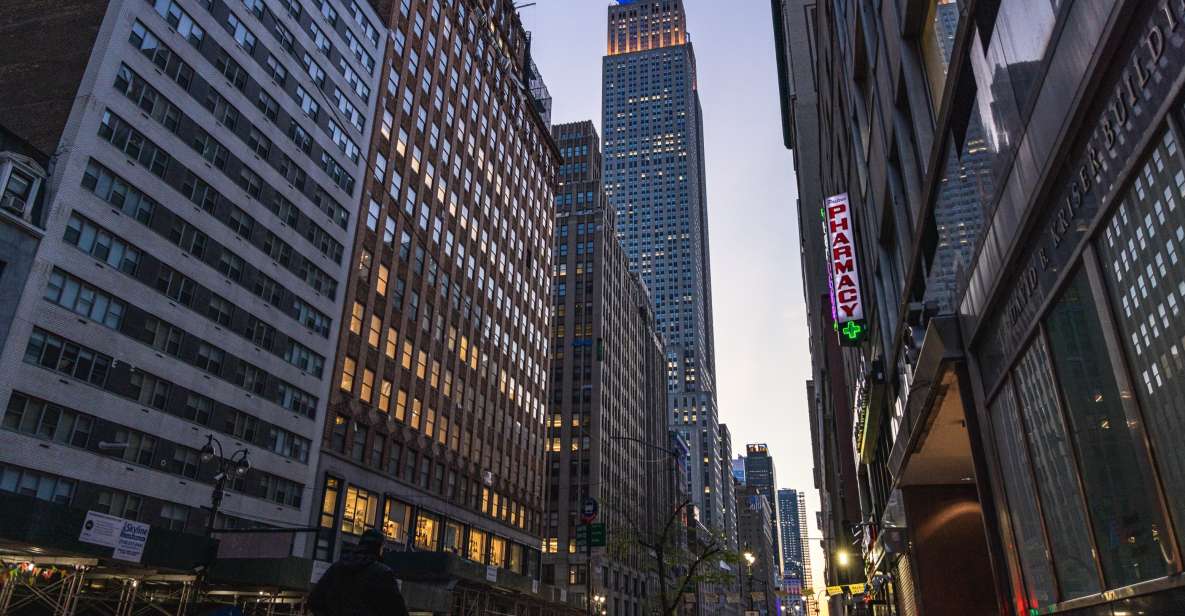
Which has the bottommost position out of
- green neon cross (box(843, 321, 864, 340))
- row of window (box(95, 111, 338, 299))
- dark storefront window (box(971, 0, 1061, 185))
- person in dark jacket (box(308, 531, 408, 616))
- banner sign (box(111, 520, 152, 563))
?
person in dark jacket (box(308, 531, 408, 616))

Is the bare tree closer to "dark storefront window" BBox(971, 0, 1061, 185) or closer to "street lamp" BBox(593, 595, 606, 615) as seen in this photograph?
"street lamp" BBox(593, 595, 606, 615)

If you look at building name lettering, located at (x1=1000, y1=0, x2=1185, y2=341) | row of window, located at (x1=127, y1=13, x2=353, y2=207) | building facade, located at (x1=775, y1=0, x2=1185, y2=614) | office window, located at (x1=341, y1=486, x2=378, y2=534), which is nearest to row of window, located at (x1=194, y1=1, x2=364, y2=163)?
row of window, located at (x1=127, y1=13, x2=353, y2=207)

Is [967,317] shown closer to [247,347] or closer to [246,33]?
[247,347]

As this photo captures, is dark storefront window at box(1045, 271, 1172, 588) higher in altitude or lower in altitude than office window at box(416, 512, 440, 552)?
lower

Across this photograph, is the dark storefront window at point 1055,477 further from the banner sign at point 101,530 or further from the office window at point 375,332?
the office window at point 375,332

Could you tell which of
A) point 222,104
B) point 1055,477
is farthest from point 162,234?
point 1055,477

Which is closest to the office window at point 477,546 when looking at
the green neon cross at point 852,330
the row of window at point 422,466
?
the row of window at point 422,466

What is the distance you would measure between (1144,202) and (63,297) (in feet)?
135

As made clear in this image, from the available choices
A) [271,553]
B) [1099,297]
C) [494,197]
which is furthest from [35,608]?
[494,197]

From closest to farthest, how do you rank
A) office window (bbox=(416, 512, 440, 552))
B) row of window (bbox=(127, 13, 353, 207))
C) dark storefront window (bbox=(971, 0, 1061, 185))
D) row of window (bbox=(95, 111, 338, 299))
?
dark storefront window (bbox=(971, 0, 1061, 185)), row of window (bbox=(95, 111, 338, 299)), row of window (bbox=(127, 13, 353, 207)), office window (bbox=(416, 512, 440, 552))

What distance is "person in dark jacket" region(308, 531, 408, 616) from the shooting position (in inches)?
241

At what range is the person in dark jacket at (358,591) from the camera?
20.0 ft

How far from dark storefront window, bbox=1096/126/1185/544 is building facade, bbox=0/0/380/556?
39011 millimetres

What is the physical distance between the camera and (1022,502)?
416 inches
